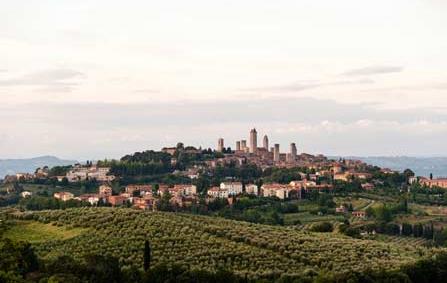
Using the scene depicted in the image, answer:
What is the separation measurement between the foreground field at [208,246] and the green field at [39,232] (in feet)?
0.41

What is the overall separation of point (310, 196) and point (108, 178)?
3680cm

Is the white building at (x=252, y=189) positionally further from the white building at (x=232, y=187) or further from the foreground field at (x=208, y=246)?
the foreground field at (x=208, y=246)

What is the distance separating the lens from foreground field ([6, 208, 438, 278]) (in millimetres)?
38312

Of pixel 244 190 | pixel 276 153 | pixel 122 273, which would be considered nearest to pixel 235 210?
pixel 244 190

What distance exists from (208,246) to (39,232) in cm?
1260

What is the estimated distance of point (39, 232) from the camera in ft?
155

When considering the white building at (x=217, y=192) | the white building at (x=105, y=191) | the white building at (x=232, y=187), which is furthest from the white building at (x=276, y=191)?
the white building at (x=105, y=191)

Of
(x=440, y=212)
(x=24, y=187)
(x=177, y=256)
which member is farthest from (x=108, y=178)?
(x=177, y=256)

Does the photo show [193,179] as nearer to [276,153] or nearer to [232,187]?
[232,187]

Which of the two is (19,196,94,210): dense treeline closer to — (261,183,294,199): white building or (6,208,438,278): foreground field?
(6,208,438,278): foreground field

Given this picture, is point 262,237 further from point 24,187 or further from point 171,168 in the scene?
point 171,168

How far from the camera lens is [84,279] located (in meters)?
31.8

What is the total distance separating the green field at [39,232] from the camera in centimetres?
4459

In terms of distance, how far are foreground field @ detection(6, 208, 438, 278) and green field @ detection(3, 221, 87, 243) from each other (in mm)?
125
